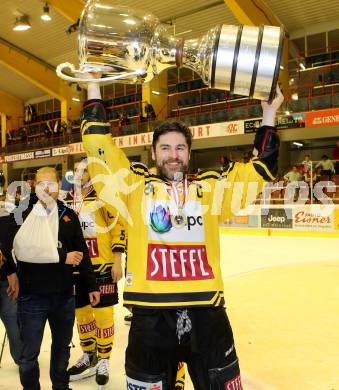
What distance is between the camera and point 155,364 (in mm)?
1668

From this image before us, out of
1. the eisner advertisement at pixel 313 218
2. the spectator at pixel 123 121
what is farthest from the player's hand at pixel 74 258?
the spectator at pixel 123 121

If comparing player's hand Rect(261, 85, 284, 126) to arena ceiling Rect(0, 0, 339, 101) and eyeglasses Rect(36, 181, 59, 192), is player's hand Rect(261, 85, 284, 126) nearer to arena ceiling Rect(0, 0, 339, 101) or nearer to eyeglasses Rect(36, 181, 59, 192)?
eyeglasses Rect(36, 181, 59, 192)

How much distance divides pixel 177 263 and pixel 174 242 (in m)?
0.08

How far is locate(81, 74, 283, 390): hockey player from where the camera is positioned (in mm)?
1684

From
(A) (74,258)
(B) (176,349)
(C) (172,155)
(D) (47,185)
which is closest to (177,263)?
(B) (176,349)

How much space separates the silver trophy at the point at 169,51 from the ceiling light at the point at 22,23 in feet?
55.9

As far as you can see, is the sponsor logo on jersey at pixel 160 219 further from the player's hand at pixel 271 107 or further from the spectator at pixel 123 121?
the spectator at pixel 123 121

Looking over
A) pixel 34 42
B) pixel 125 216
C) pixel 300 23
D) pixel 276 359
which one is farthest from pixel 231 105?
pixel 125 216

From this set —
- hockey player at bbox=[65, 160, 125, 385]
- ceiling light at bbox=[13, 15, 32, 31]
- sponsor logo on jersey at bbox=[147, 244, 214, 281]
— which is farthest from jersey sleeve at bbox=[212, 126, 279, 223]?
ceiling light at bbox=[13, 15, 32, 31]

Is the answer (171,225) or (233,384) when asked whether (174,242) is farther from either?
(233,384)

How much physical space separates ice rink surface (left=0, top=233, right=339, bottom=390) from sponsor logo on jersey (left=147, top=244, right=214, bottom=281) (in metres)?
1.64

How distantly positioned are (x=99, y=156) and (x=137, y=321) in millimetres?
665

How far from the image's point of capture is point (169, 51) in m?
1.73

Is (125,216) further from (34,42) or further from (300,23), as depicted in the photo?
(34,42)
